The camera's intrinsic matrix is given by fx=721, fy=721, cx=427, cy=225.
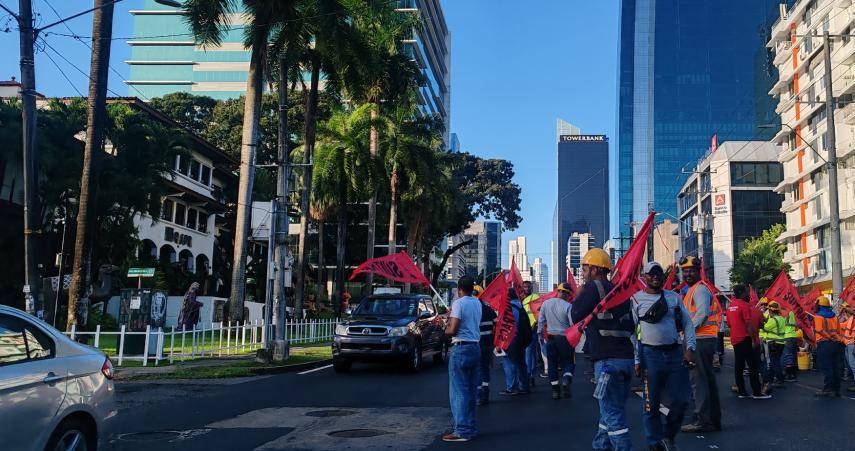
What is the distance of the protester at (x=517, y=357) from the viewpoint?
11898mm

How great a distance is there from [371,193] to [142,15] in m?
77.6

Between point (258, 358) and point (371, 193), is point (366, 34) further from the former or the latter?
point (258, 358)

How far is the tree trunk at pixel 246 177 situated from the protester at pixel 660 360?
55.9 feet

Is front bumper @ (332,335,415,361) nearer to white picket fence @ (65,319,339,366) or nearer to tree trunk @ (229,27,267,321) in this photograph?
white picket fence @ (65,319,339,366)

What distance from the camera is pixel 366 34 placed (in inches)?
1286

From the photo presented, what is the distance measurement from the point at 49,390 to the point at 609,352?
14.1 ft

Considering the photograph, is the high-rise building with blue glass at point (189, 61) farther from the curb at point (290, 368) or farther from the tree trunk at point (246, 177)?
the curb at point (290, 368)

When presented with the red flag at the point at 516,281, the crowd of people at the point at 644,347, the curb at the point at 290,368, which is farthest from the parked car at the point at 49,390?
the red flag at the point at 516,281

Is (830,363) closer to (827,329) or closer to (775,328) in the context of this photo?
(827,329)

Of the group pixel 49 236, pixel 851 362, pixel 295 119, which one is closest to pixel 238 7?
pixel 49 236

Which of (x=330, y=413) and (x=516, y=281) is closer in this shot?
(x=330, y=413)

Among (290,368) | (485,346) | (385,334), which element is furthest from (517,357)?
(290,368)

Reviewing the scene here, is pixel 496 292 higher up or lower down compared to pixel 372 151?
lower down

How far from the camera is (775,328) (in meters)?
13.4
